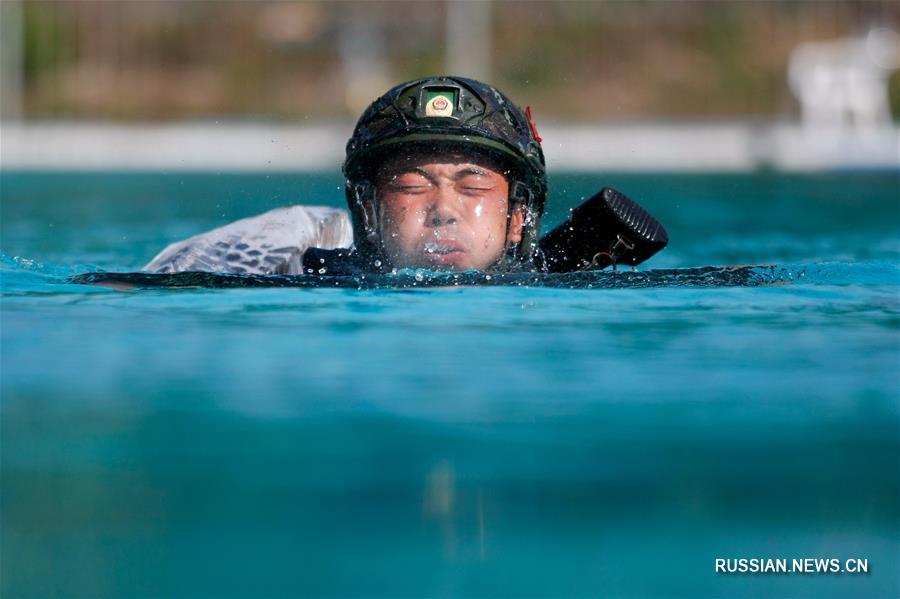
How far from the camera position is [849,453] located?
255 cm

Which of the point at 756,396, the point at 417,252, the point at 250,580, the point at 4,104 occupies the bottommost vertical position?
the point at 250,580

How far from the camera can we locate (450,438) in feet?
Answer: 8.43

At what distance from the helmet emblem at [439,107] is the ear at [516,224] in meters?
0.37

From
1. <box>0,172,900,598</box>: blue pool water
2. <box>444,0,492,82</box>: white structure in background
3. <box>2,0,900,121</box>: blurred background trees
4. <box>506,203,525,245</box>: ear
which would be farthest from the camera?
<box>2,0,900,121</box>: blurred background trees

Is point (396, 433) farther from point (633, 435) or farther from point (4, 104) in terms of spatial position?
point (4, 104)

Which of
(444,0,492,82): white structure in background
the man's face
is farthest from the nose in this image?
(444,0,492,82): white structure in background

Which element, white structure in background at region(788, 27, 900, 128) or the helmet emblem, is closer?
the helmet emblem

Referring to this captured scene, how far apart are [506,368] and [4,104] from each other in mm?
18804

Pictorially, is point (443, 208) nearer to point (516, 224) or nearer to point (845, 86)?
point (516, 224)

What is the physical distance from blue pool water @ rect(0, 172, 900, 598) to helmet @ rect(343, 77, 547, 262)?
16.8 inches

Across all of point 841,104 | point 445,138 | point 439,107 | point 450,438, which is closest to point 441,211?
point 445,138

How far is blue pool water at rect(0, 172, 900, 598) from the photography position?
1966 millimetres

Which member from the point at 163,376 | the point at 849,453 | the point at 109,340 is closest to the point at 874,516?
the point at 849,453

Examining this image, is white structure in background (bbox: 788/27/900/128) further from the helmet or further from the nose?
the nose
